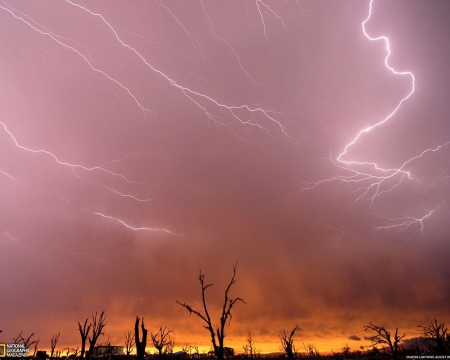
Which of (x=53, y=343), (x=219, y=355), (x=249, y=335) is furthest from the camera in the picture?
(x=249, y=335)

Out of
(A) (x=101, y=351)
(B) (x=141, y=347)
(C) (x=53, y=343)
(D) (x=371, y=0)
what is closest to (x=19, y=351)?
(C) (x=53, y=343)

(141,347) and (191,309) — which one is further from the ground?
(191,309)

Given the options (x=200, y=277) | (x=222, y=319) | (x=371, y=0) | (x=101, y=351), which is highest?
(x=371, y=0)

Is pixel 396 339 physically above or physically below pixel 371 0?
below

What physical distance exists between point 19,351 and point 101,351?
30927 mm

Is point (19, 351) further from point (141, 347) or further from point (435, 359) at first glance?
point (435, 359)

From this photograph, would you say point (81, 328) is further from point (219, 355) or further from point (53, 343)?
point (53, 343)

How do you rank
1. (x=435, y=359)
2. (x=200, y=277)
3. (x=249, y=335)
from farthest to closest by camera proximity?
(x=249, y=335), (x=435, y=359), (x=200, y=277)

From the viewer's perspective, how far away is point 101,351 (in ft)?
211

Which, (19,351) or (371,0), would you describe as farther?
(19,351)

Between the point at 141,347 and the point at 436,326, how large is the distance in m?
26.4

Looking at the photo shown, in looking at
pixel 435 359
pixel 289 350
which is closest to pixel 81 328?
pixel 289 350

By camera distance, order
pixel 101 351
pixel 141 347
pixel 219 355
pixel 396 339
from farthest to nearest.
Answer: pixel 101 351 → pixel 396 339 → pixel 219 355 → pixel 141 347

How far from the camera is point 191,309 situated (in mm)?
8172
